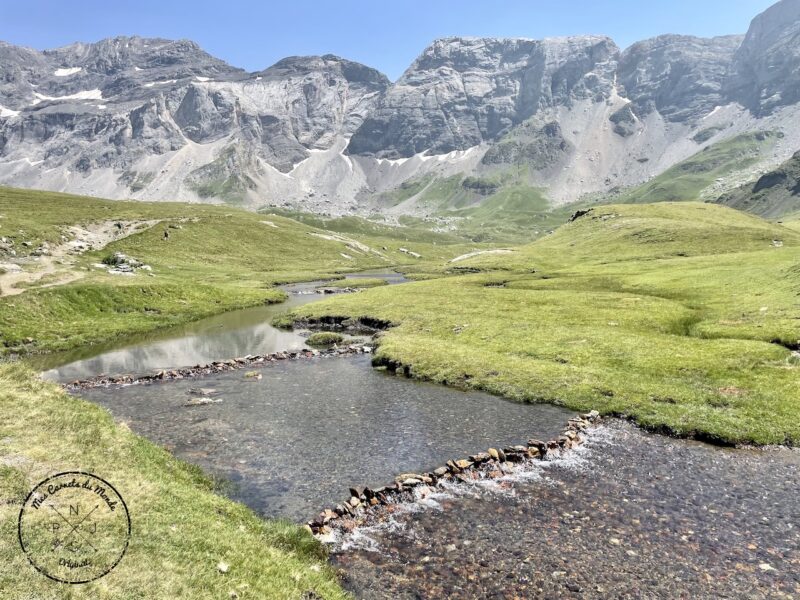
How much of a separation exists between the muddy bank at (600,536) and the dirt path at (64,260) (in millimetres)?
70480

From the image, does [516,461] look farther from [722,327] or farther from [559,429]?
[722,327]

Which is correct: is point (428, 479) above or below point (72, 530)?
below

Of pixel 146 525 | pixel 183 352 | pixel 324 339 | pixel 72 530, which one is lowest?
pixel 183 352

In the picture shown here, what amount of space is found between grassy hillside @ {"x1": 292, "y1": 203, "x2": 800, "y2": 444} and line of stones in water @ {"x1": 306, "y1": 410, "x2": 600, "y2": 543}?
7358mm

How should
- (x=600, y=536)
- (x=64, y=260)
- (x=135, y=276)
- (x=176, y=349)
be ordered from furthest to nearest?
1. (x=64, y=260)
2. (x=135, y=276)
3. (x=176, y=349)
4. (x=600, y=536)

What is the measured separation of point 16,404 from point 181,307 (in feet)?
217

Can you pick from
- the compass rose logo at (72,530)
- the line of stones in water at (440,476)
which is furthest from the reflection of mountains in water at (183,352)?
the compass rose logo at (72,530)

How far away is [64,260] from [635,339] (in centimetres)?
11221

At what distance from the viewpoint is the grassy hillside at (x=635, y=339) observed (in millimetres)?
32456

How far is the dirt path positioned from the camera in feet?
246

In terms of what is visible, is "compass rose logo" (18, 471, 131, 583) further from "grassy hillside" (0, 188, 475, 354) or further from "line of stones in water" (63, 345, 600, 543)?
"grassy hillside" (0, 188, 475, 354)

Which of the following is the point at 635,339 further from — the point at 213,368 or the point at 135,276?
the point at 135,276

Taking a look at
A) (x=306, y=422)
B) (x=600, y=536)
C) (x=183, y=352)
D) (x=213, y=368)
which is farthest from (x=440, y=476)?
(x=183, y=352)

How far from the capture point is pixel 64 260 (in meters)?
103
